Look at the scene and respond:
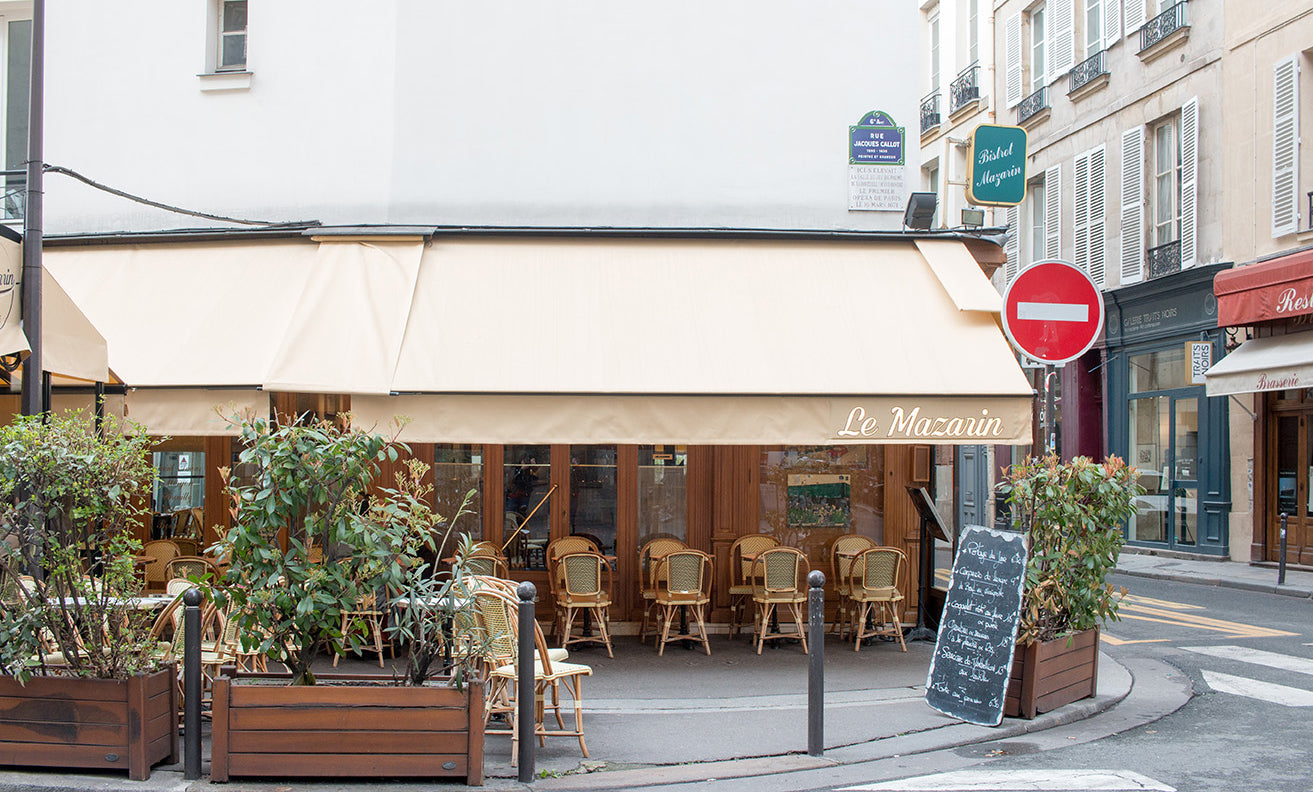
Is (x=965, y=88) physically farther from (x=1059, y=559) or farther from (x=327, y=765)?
(x=327, y=765)

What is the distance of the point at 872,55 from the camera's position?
33.4 feet

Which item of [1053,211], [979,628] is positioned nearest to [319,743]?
[979,628]

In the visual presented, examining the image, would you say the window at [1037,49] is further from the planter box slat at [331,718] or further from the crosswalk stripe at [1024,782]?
the planter box slat at [331,718]

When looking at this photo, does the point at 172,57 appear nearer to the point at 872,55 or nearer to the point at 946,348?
the point at 872,55

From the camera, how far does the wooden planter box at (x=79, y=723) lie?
535 cm

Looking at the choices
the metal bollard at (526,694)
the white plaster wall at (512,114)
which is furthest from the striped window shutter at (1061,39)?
the metal bollard at (526,694)

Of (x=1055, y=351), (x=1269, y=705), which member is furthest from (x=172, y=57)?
(x=1269, y=705)

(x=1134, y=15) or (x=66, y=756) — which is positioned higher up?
(x=1134, y=15)

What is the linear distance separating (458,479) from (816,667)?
16.6 ft

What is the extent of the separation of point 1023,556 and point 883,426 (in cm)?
147

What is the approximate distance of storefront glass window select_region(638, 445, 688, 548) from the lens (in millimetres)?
10203

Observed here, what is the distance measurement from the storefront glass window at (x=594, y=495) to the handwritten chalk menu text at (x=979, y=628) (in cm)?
389

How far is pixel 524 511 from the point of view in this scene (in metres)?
10.2

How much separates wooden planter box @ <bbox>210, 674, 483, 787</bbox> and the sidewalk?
11 centimetres
